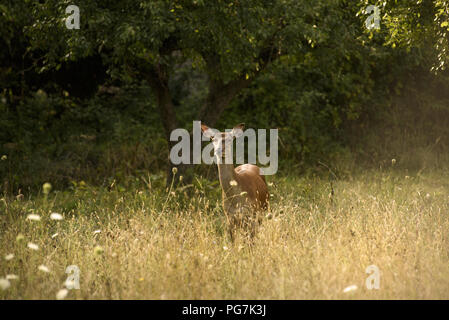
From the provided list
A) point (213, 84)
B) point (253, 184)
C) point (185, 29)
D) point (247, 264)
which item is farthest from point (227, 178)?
point (213, 84)

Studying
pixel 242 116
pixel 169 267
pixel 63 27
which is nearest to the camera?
pixel 169 267

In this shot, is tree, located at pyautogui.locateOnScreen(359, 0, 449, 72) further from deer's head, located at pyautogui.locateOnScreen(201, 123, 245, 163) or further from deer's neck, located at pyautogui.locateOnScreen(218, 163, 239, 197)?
deer's neck, located at pyautogui.locateOnScreen(218, 163, 239, 197)

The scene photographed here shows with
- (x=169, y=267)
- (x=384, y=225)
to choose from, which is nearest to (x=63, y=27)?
(x=169, y=267)

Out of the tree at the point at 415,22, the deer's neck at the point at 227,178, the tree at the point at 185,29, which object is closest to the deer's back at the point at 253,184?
the deer's neck at the point at 227,178

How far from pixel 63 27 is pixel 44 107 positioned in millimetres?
5736

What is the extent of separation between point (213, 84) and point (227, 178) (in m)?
4.12

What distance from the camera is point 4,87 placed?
480 inches

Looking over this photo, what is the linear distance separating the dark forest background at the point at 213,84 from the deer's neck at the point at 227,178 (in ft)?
5.80

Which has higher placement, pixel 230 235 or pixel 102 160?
pixel 102 160

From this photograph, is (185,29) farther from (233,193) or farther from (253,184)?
(233,193)

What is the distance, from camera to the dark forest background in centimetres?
699
